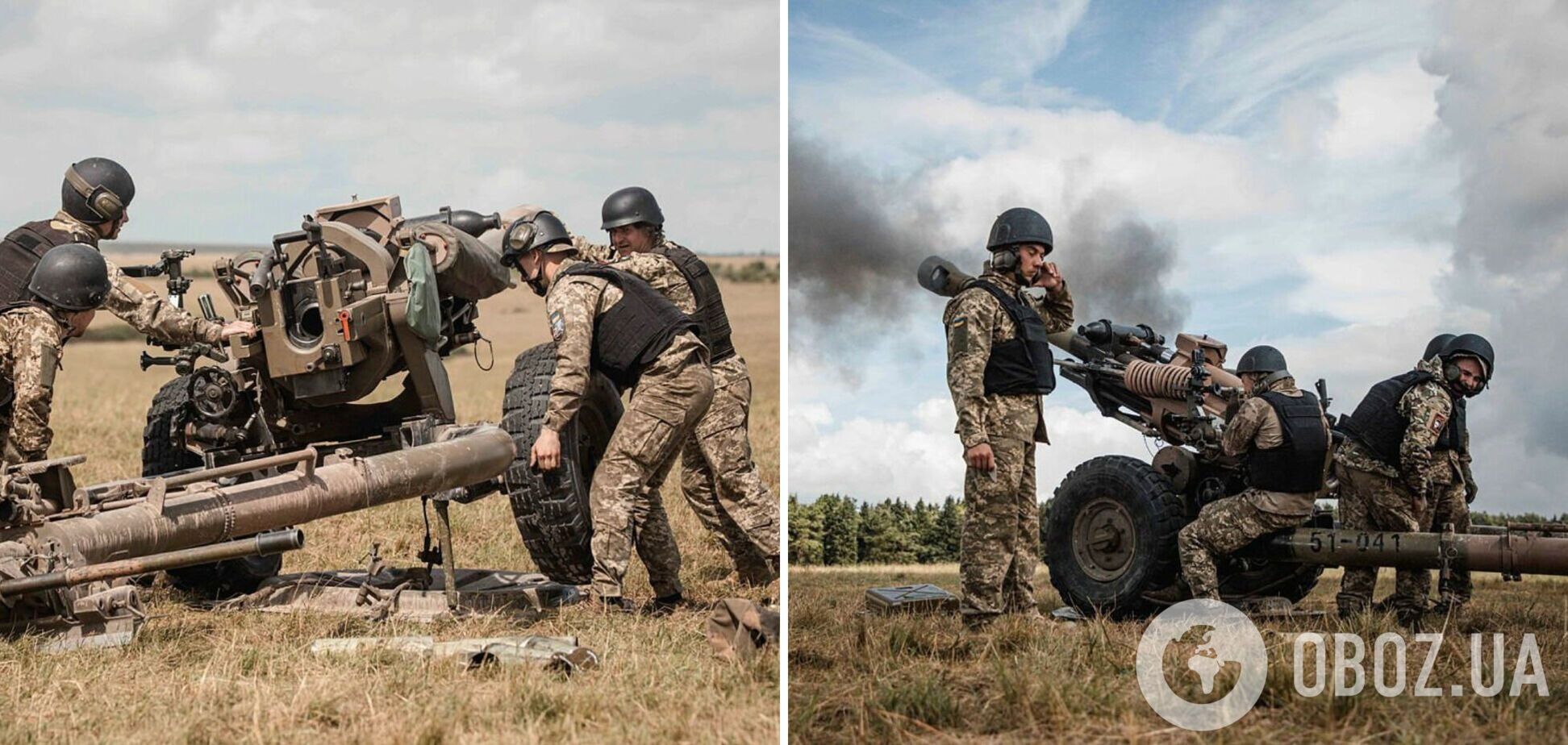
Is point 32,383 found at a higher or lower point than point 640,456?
higher

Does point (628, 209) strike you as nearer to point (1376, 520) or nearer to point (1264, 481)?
point (1264, 481)

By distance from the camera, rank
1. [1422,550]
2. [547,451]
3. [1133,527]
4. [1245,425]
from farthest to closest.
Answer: [1133,527]
[1245,425]
[1422,550]
[547,451]

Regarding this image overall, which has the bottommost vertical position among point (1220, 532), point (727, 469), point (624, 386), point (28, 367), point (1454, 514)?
point (1220, 532)

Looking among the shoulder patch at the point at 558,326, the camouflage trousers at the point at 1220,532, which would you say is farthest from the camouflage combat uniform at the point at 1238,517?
the shoulder patch at the point at 558,326

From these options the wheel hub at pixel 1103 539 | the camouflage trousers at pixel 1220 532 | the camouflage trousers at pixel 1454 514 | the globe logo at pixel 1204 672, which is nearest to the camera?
the globe logo at pixel 1204 672

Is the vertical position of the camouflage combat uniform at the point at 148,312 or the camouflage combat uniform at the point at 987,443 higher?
the camouflage combat uniform at the point at 148,312

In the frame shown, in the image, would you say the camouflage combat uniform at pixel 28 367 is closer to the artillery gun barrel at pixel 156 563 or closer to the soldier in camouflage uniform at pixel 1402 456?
the artillery gun barrel at pixel 156 563

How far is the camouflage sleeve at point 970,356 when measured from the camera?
7.89m

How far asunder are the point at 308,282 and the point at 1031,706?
16.1 ft

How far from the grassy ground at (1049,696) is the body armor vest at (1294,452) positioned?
4.31 feet

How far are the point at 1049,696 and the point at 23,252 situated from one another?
19.7 ft

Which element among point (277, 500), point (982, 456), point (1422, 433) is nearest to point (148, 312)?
point (277, 500)

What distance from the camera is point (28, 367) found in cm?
801

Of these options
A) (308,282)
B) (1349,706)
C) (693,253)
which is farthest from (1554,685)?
(308,282)
